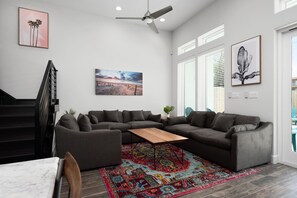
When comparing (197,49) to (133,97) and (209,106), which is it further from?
(133,97)

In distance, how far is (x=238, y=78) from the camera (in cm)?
382

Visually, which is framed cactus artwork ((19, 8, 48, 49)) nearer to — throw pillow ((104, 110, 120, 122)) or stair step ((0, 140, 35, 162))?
throw pillow ((104, 110, 120, 122))

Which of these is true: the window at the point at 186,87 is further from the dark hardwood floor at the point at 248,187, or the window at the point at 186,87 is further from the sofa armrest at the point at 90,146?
the sofa armrest at the point at 90,146

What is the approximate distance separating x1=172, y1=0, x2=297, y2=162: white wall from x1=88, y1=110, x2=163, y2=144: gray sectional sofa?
2261mm

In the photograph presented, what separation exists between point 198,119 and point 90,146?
9.31 feet

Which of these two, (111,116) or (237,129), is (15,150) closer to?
(111,116)

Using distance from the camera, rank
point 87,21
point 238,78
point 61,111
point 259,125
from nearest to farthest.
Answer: point 259,125, point 238,78, point 61,111, point 87,21

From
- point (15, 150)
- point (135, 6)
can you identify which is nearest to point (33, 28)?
point (135, 6)

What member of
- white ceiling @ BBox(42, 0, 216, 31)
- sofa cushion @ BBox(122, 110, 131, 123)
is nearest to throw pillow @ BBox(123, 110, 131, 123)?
sofa cushion @ BBox(122, 110, 131, 123)

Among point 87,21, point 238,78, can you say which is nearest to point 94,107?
point 87,21

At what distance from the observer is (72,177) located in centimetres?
78

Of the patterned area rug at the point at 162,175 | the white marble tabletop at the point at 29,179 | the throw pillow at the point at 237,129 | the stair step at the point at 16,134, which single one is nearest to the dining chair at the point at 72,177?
the white marble tabletop at the point at 29,179

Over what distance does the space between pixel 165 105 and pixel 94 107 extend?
2680 mm

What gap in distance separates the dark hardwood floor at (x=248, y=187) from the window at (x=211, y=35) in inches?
140
